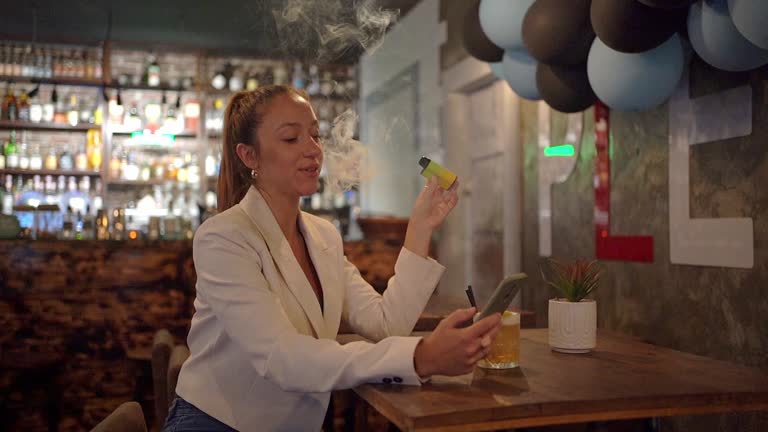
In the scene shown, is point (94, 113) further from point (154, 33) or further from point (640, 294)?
point (640, 294)

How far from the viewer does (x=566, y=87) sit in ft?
10.3

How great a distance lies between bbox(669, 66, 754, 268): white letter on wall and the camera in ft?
9.45

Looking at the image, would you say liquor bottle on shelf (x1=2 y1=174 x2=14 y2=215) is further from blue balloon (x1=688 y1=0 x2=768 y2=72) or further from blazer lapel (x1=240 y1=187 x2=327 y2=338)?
blue balloon (x1=688 y1=0 x2=768 y2=72)

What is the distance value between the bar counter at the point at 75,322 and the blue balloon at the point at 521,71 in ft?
6.64

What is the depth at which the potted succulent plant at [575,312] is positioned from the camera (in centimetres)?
176

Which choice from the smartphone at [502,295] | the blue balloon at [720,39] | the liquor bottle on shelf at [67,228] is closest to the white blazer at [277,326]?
the smartphone at [502,295]

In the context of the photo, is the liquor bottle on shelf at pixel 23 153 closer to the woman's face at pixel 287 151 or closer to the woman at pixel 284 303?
the woman at pixel 284 303

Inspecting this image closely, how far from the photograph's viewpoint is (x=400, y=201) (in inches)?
291

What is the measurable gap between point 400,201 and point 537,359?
570 centimetres

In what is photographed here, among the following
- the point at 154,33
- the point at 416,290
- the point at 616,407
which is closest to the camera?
the point at 616,407

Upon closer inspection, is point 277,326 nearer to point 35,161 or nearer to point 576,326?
point 576,326

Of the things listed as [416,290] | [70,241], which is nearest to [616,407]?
[416,290]

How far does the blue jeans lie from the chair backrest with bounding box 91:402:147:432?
193 millimetres

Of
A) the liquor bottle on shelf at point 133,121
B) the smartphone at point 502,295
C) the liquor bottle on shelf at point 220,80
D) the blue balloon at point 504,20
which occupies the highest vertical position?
the liquor bottle on shelf at point 220,80
